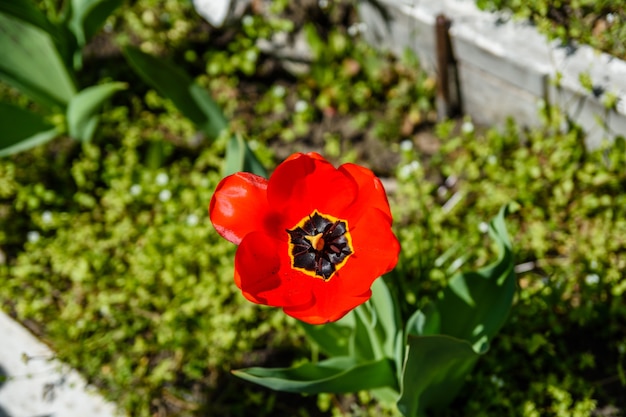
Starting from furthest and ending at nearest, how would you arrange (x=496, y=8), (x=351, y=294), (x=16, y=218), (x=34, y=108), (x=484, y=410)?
(x=34, y=108), (x=16, y=218), (x=496, y=8), (x=484, y=410), (x=351, y=294)

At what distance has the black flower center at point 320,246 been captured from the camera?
4.81 feet

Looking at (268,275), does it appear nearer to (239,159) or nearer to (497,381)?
(239,159)

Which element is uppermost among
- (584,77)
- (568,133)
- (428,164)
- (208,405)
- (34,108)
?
(584,77)

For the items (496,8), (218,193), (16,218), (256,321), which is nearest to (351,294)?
(218,193)

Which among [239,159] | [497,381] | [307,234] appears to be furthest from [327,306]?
[497,381]

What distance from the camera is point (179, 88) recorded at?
260 cm

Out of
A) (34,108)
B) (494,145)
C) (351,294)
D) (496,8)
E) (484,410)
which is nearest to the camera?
(351,294)

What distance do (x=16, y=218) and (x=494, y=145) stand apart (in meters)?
2.12

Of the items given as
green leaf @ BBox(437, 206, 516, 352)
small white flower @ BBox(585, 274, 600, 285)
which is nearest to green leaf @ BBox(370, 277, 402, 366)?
green leaf @ BBox(437, 206, 516, 352)

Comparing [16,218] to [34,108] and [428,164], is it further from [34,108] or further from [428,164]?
[428,164]

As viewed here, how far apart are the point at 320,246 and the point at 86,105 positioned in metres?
1.58

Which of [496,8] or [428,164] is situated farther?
[428,164]

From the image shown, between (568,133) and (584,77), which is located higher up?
(584,77)

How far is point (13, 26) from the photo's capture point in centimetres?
250
